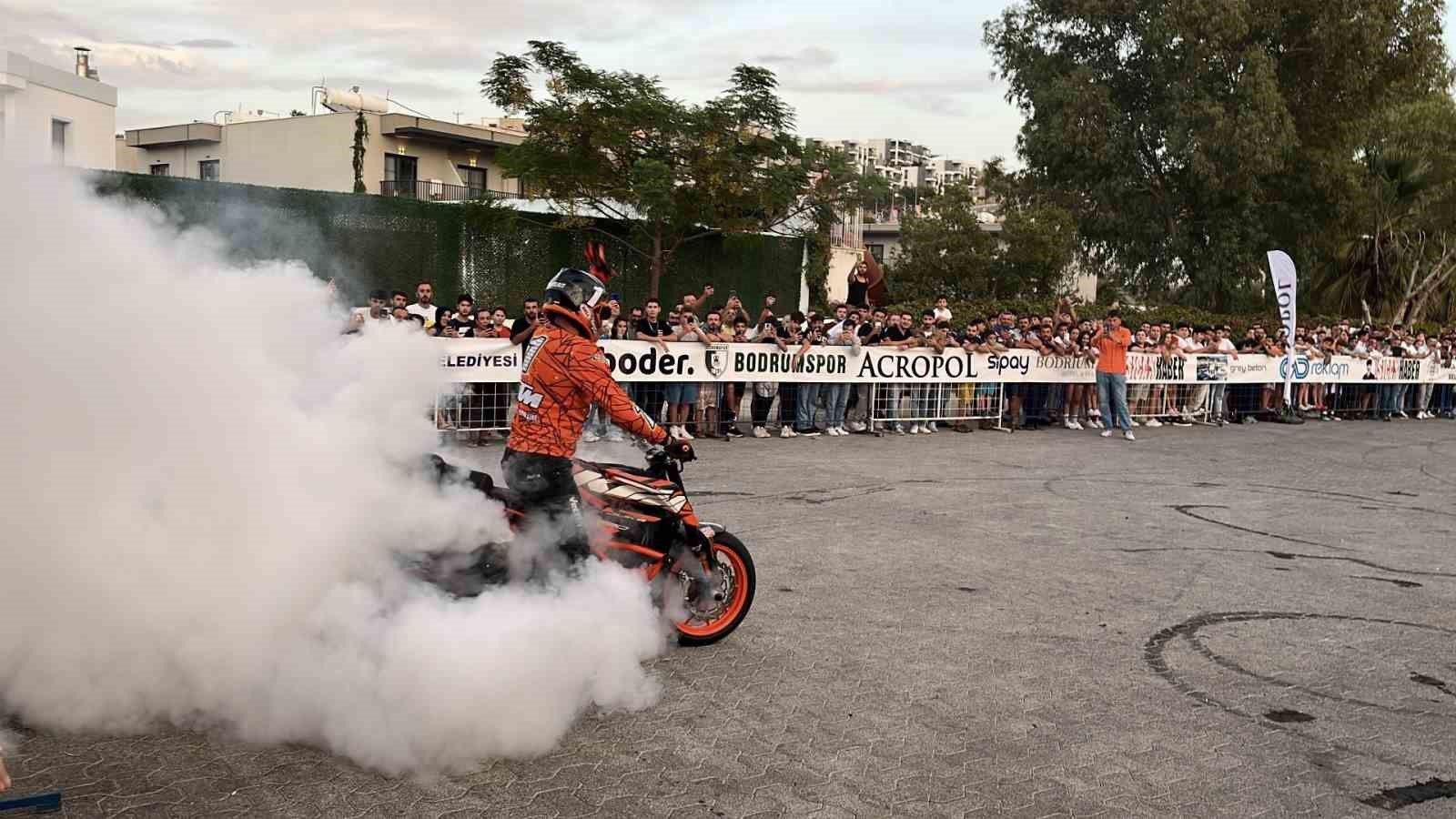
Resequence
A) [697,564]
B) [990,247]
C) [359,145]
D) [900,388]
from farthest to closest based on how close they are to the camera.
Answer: [990,247] < [359,145] < [900,388] < [697,564]

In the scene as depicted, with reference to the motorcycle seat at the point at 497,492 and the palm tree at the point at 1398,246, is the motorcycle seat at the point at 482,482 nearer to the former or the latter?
the motorcycle seat at the point at 497,492

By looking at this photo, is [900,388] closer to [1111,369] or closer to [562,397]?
[1111,369]

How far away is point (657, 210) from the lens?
83.0ft

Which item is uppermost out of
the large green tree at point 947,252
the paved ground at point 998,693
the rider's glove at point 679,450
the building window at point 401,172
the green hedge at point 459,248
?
the building window at point 401,172

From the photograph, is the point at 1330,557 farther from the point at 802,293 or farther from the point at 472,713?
the point at 802,293

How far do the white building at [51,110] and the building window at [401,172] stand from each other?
145 ft

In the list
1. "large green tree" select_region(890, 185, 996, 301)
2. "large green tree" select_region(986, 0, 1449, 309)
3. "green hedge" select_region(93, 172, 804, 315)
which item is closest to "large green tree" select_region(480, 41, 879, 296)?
"green hedge" select_region(93, 172, 804, 315)

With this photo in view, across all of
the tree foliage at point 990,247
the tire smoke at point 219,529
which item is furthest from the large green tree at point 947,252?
the tire smoke at point 219,529

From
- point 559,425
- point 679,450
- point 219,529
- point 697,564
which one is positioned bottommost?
point 697,564

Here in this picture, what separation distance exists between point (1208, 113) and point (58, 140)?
110 feet

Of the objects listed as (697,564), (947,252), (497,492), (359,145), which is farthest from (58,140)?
(947,252)

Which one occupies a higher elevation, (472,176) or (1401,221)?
(472,176)

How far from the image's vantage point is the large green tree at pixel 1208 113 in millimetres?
33406

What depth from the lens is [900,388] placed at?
19062mm
